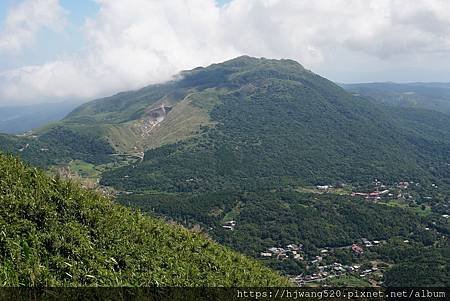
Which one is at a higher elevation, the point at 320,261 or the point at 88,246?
the point at 88,246

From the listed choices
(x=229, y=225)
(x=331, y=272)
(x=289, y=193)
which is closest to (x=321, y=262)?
(x=331, y=272)

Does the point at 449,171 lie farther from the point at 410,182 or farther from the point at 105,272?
the point at 105,272

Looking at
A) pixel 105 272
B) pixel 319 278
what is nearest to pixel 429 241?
pixel 319 278

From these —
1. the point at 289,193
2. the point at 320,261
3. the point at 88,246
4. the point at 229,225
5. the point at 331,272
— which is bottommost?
the point at 320,261

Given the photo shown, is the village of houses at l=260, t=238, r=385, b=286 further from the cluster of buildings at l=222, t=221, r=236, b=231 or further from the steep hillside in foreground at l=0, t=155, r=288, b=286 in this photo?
the steep hillside in foreground at l=0, t=155, r=288, b=286

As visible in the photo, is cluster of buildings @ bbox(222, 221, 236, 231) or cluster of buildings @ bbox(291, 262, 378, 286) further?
cluster of buildings @ bbox(222, 221, 236, 231)

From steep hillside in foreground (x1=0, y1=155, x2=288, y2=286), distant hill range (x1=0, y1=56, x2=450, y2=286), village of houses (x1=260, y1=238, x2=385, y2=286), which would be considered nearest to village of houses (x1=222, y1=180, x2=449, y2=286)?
village of houses (x1=260, y1=238, x2=385, y2=286)

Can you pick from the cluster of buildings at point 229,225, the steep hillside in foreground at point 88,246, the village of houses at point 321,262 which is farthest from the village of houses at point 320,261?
the steep hillside in foreground at point 88,246

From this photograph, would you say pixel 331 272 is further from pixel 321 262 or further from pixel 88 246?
pixel 88 246
